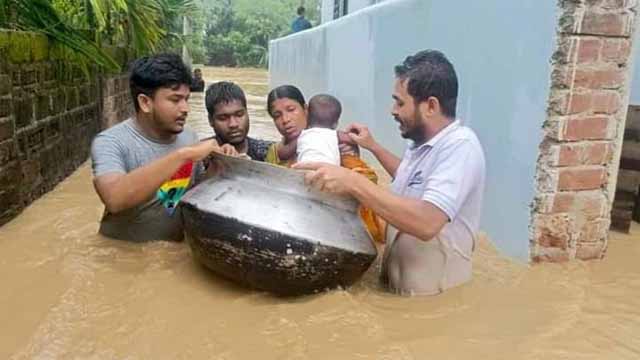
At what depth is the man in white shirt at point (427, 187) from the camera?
2445mm

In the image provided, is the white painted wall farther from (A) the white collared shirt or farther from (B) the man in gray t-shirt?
(A) the white collared shirt

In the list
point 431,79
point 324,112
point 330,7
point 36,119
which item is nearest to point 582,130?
point 431,79

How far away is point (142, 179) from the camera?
8.98ft

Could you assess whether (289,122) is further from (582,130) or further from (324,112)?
(582,130)

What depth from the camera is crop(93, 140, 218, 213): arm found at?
2.68m

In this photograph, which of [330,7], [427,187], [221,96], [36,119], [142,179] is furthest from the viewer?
[330,7]

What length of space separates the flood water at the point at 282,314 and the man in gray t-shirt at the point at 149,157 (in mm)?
137

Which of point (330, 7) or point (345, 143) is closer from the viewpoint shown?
point (345, 143)

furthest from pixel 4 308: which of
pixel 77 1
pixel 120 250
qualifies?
pixel 77 1

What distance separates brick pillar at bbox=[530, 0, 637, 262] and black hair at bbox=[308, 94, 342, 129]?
3.63ft

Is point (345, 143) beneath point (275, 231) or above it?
above

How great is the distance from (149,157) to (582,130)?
7.25 feet

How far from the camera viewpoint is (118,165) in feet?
9.70

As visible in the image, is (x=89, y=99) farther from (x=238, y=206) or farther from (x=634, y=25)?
(x=634, y=25)
